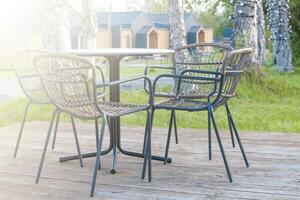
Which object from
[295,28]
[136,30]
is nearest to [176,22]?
[295,28]

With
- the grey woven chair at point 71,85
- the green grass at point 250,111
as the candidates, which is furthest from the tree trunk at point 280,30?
the grey woven chair at point 71,85

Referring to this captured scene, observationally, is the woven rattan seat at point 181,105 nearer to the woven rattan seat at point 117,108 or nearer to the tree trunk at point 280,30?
the woven rattan seat at point 117,108

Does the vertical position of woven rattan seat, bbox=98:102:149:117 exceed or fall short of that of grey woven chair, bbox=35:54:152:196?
it falls short

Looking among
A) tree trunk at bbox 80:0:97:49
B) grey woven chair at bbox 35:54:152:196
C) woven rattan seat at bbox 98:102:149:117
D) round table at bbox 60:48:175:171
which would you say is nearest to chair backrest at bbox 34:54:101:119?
grey woven chair at bbox 35:54:152:196

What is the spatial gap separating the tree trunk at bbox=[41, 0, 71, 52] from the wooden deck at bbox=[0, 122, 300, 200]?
10.4ft

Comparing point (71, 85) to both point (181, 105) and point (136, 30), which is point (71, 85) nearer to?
point (181, 105)

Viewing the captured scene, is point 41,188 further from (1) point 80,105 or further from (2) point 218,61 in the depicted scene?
(2) point 218,61

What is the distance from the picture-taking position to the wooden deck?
3.14 meters

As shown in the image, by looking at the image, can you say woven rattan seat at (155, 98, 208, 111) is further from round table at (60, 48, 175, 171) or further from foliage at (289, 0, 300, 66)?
foliage at (289, 0, 300, 66)

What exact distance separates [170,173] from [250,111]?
385 centimetres

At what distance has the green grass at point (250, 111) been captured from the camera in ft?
19.4

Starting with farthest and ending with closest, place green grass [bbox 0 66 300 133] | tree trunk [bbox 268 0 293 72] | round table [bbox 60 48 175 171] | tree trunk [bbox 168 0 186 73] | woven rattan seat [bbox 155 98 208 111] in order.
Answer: tree trunk [bbox 268 0 293 72] → tree trunk [bbox 168 0 186 73] → green grass [bbox 0 66 300 133] → round table [bbox 60 48 175 171] → woven rattan seat [bbox 155 98 208 111]

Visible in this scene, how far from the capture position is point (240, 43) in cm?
884

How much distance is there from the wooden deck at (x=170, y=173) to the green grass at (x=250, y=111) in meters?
1.03
